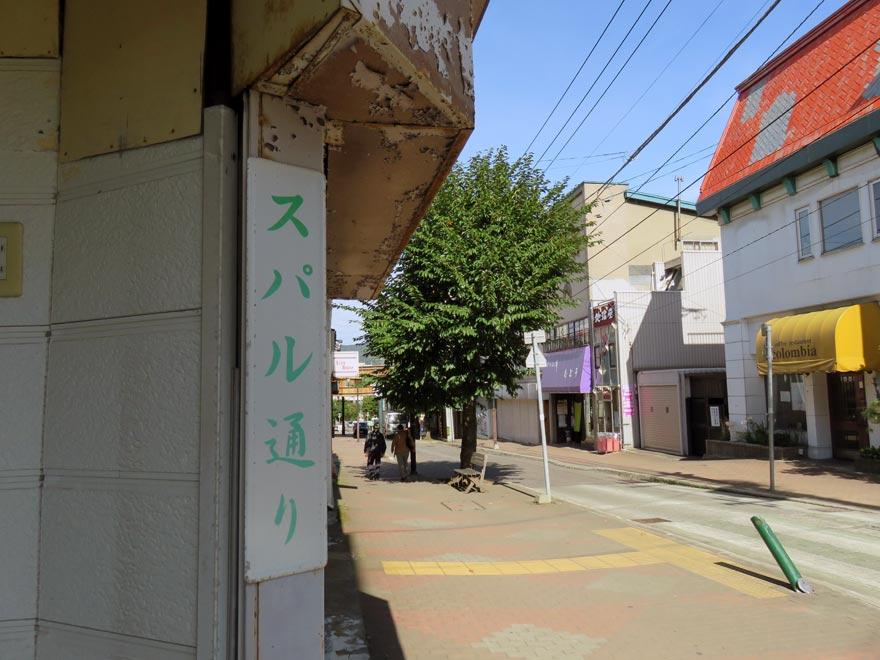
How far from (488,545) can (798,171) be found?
607 inches

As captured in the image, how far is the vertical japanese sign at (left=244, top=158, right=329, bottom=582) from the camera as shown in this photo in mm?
2141

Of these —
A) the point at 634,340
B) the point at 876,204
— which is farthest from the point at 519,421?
the point at 876,204

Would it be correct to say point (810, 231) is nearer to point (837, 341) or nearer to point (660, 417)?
point (837, 341)

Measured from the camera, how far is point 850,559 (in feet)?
25.5

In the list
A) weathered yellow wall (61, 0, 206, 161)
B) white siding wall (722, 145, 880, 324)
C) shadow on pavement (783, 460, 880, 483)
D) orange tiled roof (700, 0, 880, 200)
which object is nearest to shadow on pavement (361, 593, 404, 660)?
weathered yellow wall (61, 0, 206, 161)

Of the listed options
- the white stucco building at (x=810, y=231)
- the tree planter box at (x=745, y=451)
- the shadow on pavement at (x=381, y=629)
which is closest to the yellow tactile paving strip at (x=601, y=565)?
the shadow on pavement at (x=381, y=629)

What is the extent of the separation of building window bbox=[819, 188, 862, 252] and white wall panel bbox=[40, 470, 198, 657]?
18717 millimetres

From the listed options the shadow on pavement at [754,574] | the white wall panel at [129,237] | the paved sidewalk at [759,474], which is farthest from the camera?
the paved sidewalk at [759,474]

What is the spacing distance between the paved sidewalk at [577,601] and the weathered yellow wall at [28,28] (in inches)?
167

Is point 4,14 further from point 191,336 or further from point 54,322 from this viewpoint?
point 191,336

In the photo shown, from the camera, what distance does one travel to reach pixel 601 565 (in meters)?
7.52

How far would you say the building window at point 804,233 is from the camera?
18625 millimetres

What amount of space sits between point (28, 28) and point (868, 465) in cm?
1819

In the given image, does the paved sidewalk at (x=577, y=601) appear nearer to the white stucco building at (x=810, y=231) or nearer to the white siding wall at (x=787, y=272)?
the white stucco building at (x=810, y=231)
